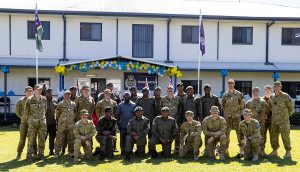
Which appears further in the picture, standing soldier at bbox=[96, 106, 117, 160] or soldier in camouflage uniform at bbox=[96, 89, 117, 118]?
soldier in camouflage uniform at bbox=[96, 89, 117, 118]

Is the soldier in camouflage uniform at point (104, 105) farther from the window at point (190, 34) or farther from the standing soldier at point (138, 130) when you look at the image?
the window at point (190, 34)

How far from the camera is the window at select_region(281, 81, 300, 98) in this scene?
2461 centimetres

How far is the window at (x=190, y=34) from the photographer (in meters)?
23.6

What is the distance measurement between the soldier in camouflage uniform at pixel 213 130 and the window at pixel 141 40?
11973mm

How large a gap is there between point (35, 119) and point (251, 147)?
5637 mm

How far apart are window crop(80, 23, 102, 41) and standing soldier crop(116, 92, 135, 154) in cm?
1142

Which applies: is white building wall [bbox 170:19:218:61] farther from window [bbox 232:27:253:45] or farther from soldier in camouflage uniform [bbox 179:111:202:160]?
soldier in camouflage uniform [bbox 179:111:202:160]

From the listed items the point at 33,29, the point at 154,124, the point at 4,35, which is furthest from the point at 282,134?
the point at 4,35

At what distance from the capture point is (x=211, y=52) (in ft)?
78.2

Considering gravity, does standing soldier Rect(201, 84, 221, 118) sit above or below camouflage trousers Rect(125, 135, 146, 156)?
above

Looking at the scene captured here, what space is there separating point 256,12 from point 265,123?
14.7 metres

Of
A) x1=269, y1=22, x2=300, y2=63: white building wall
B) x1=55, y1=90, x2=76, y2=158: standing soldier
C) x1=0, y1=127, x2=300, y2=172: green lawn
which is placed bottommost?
x1=0, y1=127, x2=300, y2=172: green lawn

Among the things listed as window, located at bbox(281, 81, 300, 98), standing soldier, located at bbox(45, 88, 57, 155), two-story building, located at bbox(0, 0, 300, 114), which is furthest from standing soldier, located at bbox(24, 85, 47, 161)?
window, located at bbox(281, 81, 300, 98)

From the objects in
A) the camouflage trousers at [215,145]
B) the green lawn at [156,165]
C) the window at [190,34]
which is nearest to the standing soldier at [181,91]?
the camouflage trousers at [215,145]
